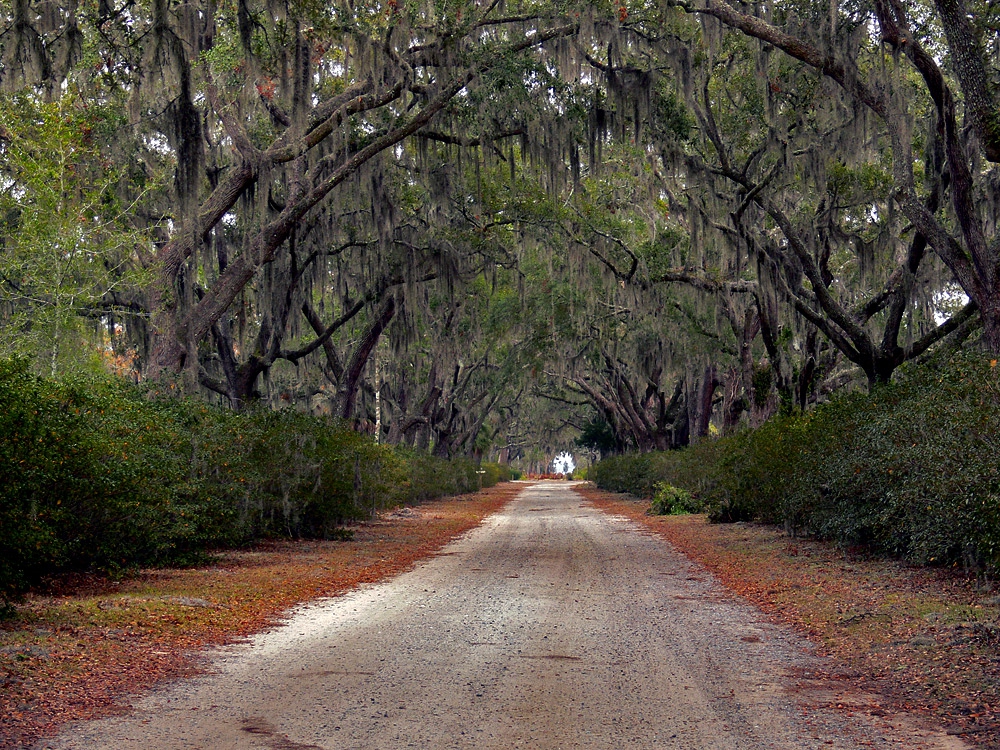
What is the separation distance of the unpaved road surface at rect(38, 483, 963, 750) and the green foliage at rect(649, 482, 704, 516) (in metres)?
14.1

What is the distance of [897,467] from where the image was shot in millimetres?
9430

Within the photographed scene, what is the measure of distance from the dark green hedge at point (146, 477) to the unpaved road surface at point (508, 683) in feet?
6.18

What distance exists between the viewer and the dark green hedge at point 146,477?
664cm

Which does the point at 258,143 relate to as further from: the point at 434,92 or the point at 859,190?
the point at 859,190

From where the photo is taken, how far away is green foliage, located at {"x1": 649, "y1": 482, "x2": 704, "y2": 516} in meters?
23.6

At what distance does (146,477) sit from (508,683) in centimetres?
479

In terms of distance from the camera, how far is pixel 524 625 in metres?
7.54

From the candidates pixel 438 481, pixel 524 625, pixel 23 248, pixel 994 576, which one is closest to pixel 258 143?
pixel 23 248

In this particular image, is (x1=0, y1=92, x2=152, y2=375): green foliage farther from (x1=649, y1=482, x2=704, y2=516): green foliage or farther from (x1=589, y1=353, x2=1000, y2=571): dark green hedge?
(x1=649, y1=482, x2=704, y2=516): green foliage

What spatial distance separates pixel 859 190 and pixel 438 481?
1922 cm

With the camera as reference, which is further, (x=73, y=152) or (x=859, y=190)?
(x=859, y=190)

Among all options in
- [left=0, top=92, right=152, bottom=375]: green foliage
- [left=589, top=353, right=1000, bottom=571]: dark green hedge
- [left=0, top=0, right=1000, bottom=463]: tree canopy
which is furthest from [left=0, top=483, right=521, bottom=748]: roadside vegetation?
[left=589, top=353, right=1000, bottom=571]: dark green hedge

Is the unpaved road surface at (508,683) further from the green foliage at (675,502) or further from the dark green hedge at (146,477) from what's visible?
the green foliage at (675,502)

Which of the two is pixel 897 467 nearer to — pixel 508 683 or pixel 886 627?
pixel 886 627
